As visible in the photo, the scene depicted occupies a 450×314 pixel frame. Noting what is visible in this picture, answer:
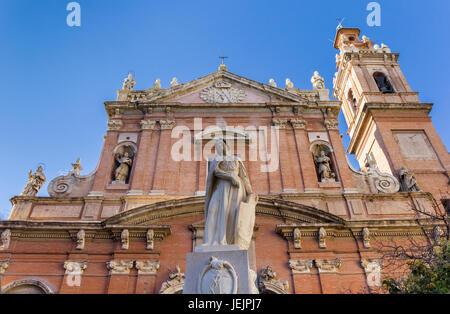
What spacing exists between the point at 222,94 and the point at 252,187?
18.3 feet

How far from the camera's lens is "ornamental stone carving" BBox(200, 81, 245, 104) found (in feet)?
57.0

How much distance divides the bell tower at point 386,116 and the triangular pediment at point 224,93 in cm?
368

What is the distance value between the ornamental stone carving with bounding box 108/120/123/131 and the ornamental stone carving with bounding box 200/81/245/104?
12.9ft

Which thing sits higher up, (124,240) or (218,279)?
(124,240)

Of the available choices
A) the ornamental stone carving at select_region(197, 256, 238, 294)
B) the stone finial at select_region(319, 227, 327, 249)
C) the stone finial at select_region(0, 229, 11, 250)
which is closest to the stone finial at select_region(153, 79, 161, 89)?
the stone finial at select_region(0, 229, 11, 250)

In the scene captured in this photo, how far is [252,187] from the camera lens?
1416 cm

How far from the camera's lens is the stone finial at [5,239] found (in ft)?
39.6

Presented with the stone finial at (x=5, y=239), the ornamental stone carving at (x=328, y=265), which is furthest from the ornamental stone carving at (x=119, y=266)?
the ornamental stone carving at (x=328, y=265)

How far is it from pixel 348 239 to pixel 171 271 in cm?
594

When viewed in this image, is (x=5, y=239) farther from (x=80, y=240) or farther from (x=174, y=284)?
(x=174, y=284)

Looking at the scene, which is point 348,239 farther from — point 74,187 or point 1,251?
point 1,251

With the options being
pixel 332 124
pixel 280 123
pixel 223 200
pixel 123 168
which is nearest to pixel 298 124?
pixel 280 123

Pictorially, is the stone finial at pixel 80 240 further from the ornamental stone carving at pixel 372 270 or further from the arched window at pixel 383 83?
the arched window at pixel 383 83
